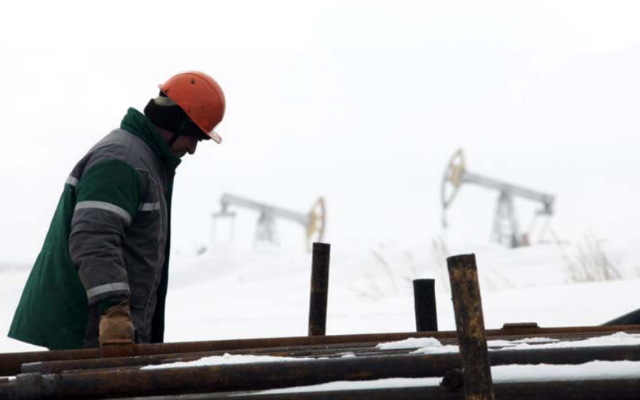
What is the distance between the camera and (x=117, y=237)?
4.35 m

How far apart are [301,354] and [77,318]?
1352 millimetres

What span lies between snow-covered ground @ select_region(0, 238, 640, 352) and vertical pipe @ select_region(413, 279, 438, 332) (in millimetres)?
4879

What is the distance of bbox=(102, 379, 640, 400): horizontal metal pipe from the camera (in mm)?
2801

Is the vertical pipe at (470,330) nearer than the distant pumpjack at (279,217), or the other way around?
the vertical pipe at (470,330)

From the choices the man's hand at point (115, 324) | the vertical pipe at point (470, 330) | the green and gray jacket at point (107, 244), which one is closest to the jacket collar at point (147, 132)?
the green and gray jacket at point (107, 244)

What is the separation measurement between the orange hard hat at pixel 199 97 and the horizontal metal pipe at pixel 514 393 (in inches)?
90.1

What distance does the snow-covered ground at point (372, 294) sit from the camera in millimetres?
11469

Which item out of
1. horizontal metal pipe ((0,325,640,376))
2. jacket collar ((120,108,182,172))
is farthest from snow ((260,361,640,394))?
jacket collar ((120,108,182,172))

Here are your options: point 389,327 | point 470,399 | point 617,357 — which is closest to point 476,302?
point 470,399

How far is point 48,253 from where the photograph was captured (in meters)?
4.62

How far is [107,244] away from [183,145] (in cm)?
80

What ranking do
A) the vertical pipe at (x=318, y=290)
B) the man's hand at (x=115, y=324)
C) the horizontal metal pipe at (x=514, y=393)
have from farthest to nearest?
the vertical pipe at (x=318, y=290) → the man's hand at (x=115, y=324) → the horizontal metal pipe at (x=514, y=393)

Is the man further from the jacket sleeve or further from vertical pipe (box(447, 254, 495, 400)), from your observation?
vertical pipe (box(447, 254, 495, 400))

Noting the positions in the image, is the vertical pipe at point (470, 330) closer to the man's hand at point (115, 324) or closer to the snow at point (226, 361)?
the snow at point (226, 361)
